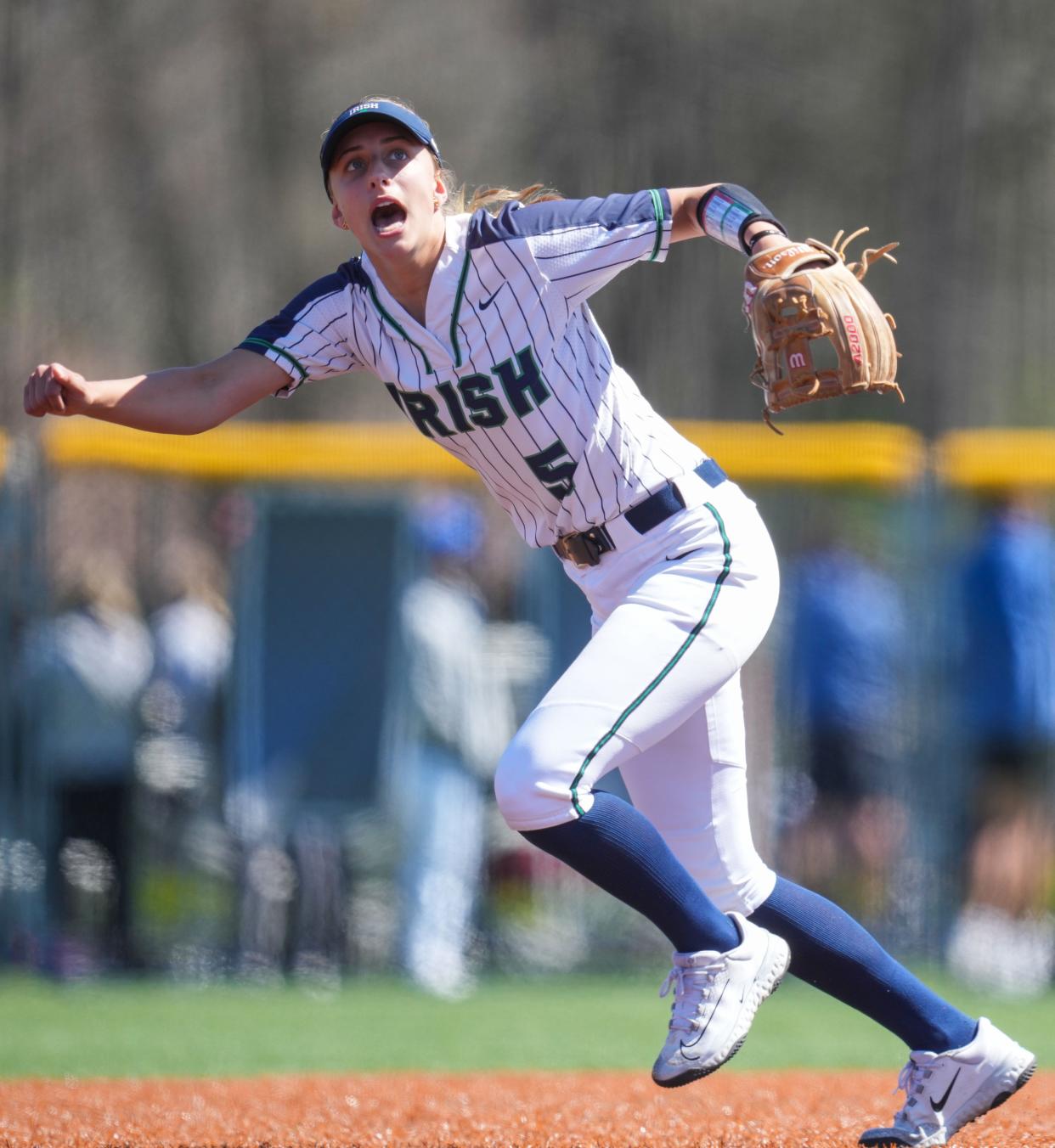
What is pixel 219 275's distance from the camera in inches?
559

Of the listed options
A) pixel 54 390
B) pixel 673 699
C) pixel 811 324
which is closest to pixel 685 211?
pixel 811 324

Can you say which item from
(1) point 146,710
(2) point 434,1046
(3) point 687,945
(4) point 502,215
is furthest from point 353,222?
(1) point 146,710

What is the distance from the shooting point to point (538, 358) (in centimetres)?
331

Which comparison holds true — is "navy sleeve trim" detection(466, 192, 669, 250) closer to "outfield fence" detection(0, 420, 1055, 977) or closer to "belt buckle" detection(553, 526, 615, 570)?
"belt buckle" detection(553, 526, 615, 570)

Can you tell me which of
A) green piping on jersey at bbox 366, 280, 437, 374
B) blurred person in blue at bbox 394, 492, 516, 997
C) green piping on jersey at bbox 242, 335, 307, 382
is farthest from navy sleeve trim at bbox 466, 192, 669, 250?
blurred person in blue at bbox 394, 492, 516, 997

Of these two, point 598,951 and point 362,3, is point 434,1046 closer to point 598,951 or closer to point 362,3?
point 598,951

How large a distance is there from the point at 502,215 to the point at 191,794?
4.25m

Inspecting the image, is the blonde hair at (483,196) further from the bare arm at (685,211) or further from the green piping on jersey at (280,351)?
the green piping on jersey at (280,351)

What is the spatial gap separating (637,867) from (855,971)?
583mm

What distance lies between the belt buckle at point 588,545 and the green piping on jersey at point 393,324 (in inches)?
16.3

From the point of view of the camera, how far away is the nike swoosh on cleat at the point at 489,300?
130 inches

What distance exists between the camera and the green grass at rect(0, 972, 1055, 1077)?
17.1ft

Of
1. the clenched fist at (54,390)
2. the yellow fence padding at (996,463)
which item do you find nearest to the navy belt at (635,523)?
the clenched fist at (54,390)

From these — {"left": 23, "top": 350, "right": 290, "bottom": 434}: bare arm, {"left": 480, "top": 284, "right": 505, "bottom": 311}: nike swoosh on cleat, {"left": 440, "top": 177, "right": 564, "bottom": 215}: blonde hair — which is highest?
{"left": 440, "top": 177, "right": 564, "bottom": 215}: blonde hair
